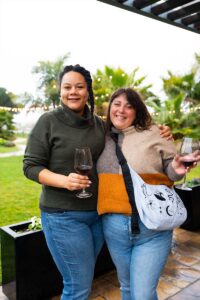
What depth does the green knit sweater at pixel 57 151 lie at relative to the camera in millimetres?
A: 1582

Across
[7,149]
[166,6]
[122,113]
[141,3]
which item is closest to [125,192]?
[122,113]

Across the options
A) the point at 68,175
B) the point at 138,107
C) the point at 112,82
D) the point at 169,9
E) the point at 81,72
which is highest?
the point at 112,82

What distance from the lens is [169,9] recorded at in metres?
3.17

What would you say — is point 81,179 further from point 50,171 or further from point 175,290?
point 175,290

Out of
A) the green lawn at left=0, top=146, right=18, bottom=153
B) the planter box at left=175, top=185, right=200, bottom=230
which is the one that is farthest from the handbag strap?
the green lawn at left=0, top=146, right=18, bottom=153

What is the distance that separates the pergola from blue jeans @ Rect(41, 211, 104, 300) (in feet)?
6.89

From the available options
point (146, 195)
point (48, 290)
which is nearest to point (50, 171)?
point (146, 195)

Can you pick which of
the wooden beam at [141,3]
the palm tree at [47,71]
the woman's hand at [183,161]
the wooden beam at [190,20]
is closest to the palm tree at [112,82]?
the wooden beam at [190,20]

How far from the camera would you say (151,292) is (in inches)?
63.9

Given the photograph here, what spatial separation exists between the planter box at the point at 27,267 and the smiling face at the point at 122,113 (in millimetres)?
1109

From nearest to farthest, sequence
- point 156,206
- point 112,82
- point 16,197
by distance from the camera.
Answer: point 156,206 < point 16,197 < point 112,82

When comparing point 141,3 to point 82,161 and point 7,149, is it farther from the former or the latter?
point 7,149

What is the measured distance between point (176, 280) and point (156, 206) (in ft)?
5.28

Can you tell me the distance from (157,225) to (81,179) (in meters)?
0.44
